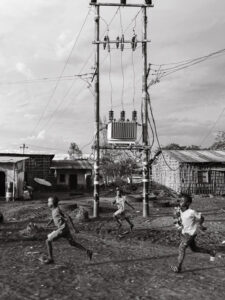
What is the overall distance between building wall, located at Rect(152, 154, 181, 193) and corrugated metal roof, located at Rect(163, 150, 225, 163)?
576mm

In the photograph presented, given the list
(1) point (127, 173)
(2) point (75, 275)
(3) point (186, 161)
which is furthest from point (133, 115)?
(1) point (127, 173)

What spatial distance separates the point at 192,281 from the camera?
7.42 metres

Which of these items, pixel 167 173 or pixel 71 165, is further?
pixel 71 165

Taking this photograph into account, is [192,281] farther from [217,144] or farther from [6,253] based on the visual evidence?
[217,144]

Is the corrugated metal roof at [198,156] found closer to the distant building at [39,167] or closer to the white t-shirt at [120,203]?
the distant building at [39,167]

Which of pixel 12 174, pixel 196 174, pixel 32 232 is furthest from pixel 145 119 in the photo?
pixel 196 174

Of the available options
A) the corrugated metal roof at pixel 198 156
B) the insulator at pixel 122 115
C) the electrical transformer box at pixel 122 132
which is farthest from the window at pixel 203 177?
the insulator at pixel 122 115

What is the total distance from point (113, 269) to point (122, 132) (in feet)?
34.0

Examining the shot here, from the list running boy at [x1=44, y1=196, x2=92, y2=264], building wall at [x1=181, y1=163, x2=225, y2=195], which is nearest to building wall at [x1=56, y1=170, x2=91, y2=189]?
building wall at [x1=181, y1=163, x2=225, y2=195]

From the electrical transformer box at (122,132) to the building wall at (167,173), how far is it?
16.6 metres

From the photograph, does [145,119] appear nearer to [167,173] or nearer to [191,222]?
[191,222]

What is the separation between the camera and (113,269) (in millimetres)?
8469

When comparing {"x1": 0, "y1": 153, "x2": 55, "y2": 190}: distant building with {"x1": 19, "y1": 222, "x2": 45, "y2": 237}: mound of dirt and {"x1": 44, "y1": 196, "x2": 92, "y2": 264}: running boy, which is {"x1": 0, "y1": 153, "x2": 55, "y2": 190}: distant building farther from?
{"x1": 44, "y1": 196, "x2": 92, "y2": 264}: running boy

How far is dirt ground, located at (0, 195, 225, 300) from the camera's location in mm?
6680
